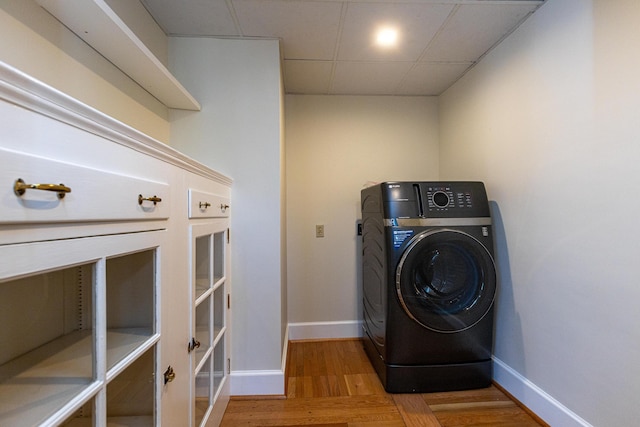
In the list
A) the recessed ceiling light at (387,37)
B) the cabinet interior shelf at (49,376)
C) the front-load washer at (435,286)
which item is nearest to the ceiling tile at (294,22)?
the recessed ceiling light at (387,37)

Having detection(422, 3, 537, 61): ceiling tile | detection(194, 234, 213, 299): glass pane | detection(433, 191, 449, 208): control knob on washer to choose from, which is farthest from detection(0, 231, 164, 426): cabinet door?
detection(422, 3, 537, 61): ceiling tile

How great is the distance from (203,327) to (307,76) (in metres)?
1.90

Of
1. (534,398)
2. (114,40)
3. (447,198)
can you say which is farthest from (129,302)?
(534,398)

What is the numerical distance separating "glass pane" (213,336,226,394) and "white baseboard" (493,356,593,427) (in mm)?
1699

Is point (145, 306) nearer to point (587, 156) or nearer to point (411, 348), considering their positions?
point (411, 348)

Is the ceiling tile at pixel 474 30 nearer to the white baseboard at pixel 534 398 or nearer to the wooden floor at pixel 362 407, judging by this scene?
the white baseboard at pixel 534 398

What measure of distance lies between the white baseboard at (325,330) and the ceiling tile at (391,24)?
7.06 ft

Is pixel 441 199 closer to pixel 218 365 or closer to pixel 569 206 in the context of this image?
pixel 569 206

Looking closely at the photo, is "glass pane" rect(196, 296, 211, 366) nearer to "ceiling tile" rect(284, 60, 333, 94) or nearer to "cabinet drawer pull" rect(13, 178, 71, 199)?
"cabinet drawer pull" rect(13, 178, 71, 199)

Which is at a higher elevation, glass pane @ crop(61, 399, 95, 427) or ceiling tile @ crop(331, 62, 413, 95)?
ceiling tile @ crop(331, 62, 413, 95)

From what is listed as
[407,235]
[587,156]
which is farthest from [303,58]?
[587,156]

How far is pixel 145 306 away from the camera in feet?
2.63

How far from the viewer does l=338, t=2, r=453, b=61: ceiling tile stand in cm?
144

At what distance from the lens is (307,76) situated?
213cm
